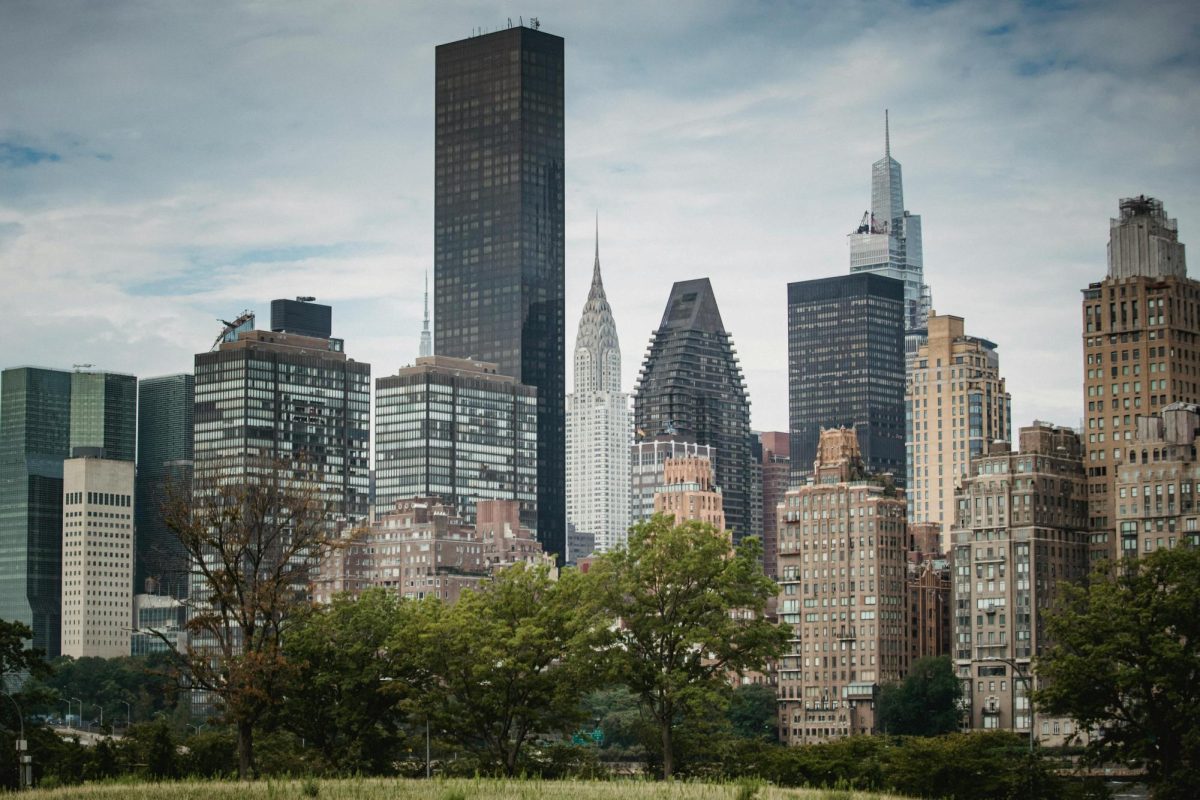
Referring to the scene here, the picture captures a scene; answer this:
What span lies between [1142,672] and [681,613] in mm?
26749

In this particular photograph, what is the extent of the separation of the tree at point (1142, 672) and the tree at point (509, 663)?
27.0 metres

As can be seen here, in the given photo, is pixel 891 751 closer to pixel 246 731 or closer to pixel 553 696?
pixel 553 696

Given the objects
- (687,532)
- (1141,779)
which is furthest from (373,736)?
(1141,779)

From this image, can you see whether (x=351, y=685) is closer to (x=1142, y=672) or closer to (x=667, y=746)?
(x=667, y=746)

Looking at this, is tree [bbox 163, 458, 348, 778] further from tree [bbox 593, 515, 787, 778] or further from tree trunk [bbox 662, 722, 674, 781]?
tree trunk [bbox 662, 722, 674, 781]

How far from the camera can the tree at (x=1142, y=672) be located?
105 m

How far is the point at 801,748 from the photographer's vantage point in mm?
130250

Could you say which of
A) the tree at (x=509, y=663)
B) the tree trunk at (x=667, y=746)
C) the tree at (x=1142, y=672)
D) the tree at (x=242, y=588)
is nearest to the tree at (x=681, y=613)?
the tree trunk at (x=667, y=746)

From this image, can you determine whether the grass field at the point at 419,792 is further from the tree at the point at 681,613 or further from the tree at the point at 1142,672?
the tree at the point at 681,613

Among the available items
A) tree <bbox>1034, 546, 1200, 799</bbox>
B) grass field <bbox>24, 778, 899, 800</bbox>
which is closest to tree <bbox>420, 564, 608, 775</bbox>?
tree <bbox>1034, 546, 1200, 799</bbox>

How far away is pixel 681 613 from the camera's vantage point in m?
115

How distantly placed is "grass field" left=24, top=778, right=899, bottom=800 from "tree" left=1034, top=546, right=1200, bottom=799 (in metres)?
42.5

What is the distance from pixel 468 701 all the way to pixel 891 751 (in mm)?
27173

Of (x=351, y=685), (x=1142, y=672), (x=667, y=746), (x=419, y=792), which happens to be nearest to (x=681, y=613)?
(x=667, y=746)
